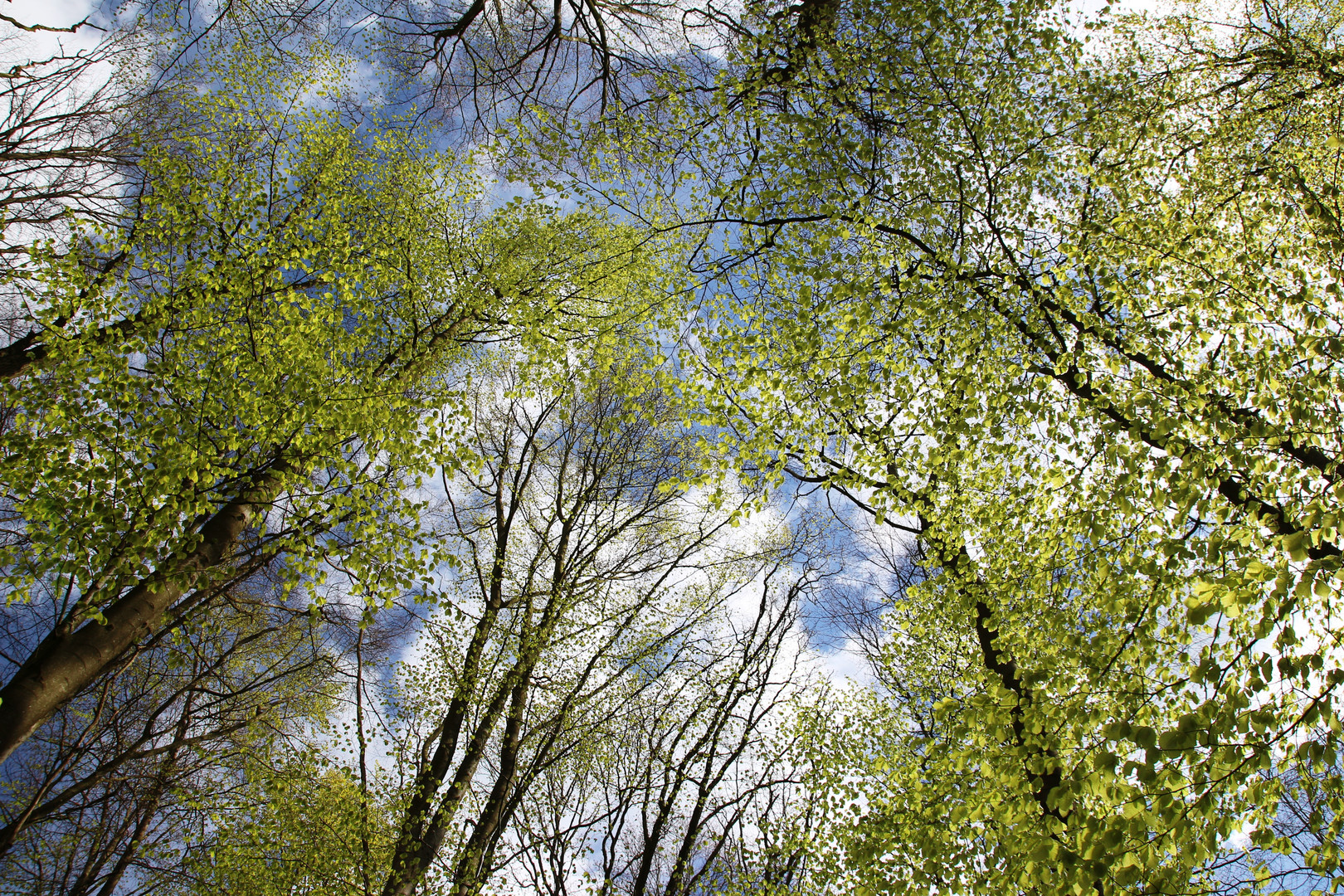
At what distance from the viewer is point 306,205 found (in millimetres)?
10906

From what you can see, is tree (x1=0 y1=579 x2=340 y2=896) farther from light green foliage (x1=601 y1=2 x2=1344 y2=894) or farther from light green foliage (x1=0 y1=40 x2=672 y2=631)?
light green foliage (x1=601 y1=2 x2=1344 y2=894)

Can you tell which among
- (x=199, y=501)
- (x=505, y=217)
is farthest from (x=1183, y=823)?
(x=505, y=217)

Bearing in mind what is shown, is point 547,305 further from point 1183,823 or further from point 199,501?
point 1183,823

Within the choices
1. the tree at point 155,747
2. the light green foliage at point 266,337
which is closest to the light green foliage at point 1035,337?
the light green foliage at point 266,337

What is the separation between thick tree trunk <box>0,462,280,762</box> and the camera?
16.9ft

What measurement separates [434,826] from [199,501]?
588cm

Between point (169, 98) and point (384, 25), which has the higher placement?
point (384, 25)

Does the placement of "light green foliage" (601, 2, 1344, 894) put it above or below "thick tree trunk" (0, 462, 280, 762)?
above

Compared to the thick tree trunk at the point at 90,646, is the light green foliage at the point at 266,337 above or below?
above

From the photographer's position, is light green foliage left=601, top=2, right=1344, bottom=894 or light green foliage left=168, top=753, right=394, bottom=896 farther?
light green foliage left=168, top=753, right=394, bottom=896

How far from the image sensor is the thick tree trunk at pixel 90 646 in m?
5.16

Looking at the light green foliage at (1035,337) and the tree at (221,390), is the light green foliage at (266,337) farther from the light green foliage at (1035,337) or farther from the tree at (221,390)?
the light green foliage at (1035,337)

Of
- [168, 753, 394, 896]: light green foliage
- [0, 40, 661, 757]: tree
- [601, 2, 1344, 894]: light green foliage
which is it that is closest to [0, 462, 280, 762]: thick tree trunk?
[0, 40, 661, 757]: tree

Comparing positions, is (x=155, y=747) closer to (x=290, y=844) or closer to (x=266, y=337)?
(x=290, y=844)
